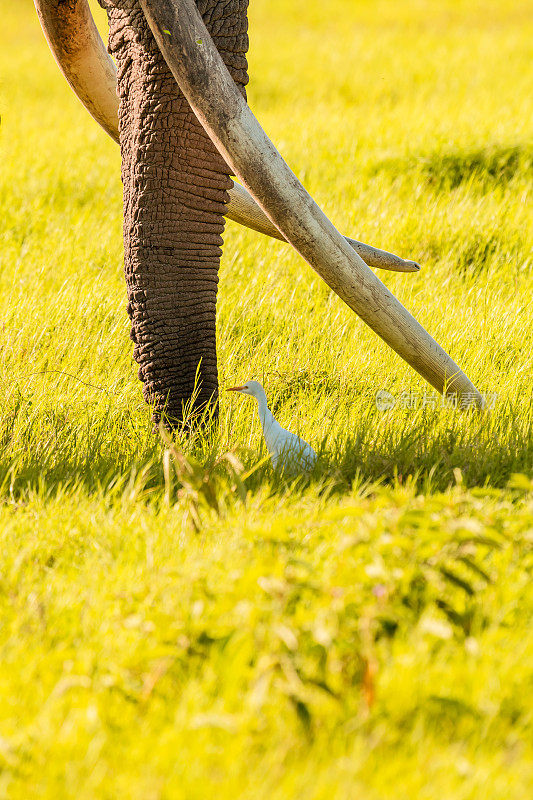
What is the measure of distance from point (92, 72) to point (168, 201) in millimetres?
727

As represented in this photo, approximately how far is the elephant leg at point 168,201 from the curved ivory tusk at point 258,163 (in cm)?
20

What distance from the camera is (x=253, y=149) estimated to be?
221 centimetres

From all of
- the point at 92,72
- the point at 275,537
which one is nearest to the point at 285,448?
the point at 275,537

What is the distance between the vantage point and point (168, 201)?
242 centimetres

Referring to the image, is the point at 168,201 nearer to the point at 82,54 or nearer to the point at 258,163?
the point at 258,163

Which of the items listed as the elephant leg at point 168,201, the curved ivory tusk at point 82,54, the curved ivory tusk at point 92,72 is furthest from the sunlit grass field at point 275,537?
the curved ivory tusk at point 82,54

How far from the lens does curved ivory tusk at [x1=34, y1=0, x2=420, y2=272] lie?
2.73 metres

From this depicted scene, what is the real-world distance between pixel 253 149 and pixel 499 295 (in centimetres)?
243

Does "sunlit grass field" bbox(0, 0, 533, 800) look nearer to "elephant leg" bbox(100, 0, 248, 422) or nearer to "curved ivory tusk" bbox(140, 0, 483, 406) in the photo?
"elephant leg" bbox(100, 0, 248, 422)

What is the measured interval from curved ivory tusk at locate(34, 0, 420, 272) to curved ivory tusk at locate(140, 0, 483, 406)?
1.48 ft

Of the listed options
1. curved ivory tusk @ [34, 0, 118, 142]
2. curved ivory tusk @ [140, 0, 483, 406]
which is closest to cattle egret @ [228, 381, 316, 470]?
curved ivory tusk @ [140, 0, 483, 406]

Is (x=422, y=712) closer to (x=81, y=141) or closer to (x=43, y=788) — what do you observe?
(x=43, y=788)

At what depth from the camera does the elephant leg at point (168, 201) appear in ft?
7.80

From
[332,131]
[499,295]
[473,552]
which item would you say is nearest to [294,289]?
[499,295]
